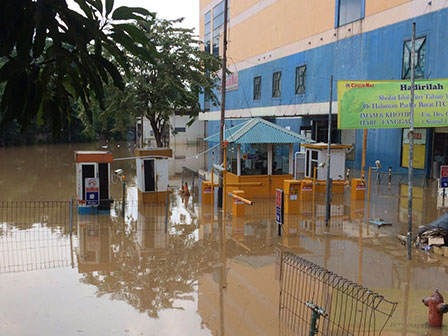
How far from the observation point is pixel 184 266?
10.4 metres

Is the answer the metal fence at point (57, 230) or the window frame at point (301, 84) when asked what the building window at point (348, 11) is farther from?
the metal fence at point (57, 230)

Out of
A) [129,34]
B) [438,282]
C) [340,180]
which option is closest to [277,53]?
[340,180]

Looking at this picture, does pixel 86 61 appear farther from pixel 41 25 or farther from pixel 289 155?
pixel 289 155

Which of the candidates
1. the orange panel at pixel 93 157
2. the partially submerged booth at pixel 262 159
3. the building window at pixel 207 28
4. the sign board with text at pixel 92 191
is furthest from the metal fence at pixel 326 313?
the building window at pixel 207 28

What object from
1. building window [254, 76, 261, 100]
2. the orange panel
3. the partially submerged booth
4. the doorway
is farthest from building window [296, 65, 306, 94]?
the orange panel

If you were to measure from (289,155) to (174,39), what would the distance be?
794cm

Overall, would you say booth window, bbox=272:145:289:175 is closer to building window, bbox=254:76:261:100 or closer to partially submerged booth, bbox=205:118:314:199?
partially submerged booth, bbox=205:118:314:199

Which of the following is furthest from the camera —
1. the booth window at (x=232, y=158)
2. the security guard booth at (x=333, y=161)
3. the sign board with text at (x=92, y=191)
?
the security guard booth at (x=333, y=161)

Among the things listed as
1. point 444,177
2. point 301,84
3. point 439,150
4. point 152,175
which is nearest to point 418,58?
point 439,150

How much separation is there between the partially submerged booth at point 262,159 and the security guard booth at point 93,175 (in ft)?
17.8

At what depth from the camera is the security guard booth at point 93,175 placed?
1582cm

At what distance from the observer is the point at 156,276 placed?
970cm

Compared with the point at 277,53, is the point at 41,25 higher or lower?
lower

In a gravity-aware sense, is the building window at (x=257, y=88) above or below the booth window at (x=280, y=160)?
above
